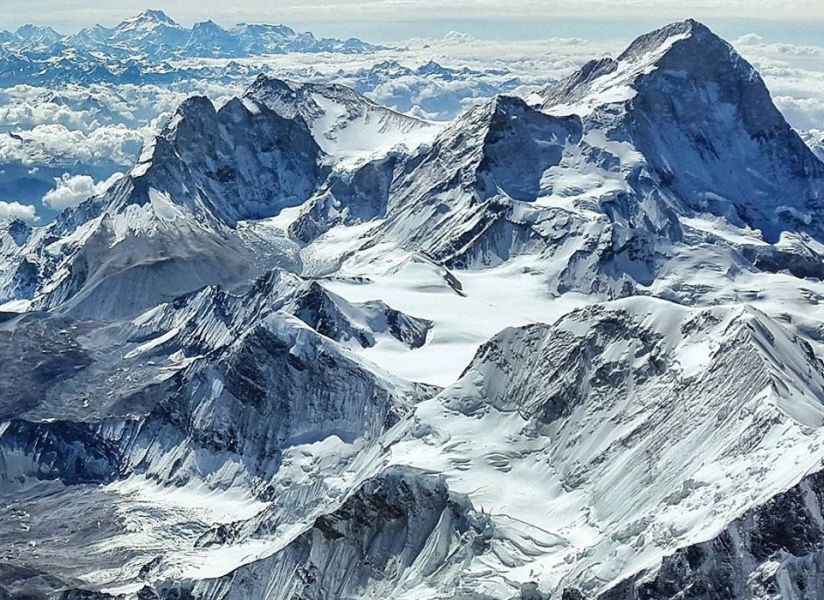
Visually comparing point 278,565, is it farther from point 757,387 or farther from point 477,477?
point 757,387

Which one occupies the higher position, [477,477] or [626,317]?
[626,317]

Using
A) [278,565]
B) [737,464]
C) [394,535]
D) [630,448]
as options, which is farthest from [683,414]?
[278,565]

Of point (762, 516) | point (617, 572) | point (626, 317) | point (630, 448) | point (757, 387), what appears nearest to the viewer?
point (762, 516)

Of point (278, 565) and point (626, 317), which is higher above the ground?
point (626, 317)

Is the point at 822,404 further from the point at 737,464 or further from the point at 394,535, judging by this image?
the point at 394,535

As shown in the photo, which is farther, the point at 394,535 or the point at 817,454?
the point at 394,535

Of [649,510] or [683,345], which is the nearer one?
[649,510]

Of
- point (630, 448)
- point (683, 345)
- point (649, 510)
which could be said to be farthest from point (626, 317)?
point (649, 510)

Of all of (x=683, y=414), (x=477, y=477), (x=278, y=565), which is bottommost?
(x=278, y=565)

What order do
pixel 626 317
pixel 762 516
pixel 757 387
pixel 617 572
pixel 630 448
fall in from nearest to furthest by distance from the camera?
1. pixel 762 516
2. pixel 617 572
3. pixel 757 387
4. pixel 630 448
5. pixel 626 317

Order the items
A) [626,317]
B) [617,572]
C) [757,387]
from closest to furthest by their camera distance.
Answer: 1. [617,572]
2. [757,387]
3. [626,317]
